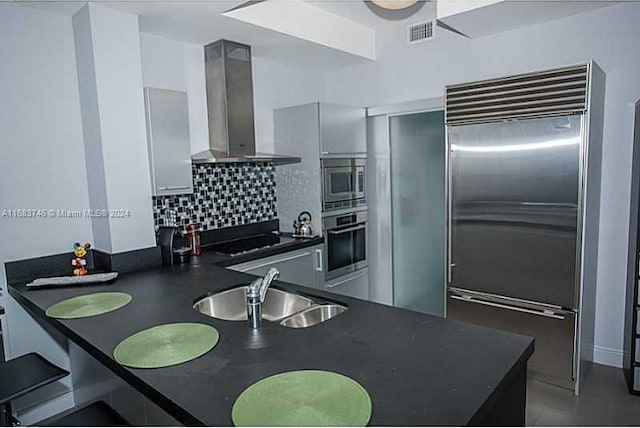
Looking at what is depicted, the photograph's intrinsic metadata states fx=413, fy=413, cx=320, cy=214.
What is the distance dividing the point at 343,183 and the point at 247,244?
40.4 inches

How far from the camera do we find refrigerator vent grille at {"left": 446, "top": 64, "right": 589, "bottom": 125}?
244 centimetres

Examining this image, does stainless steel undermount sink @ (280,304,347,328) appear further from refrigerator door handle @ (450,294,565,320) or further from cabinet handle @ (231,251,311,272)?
refrigerator door handle @ (450,294,565,320)

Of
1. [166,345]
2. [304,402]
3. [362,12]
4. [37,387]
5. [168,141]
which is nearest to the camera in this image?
[304,402]

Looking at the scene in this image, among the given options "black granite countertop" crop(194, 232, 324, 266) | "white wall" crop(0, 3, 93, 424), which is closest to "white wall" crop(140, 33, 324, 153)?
"white wall" crop(0, 3, 93, 424)

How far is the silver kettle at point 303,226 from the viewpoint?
3.54 metres

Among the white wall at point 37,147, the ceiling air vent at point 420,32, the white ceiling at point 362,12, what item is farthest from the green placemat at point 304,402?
the ceiling air vent at point 420,32

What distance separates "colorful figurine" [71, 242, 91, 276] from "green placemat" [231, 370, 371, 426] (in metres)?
1.81

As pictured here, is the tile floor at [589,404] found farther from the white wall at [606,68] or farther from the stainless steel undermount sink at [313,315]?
the stainless steel undermount sink at [313,315]

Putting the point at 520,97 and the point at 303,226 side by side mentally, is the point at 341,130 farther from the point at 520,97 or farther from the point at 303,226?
the point at 520,97

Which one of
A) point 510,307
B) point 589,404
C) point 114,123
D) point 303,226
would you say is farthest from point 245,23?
point 589,404

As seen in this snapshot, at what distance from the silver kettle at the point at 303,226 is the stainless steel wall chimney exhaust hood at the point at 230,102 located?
59cm

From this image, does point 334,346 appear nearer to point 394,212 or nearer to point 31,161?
point 31,161

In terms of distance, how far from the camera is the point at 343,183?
3725 mm

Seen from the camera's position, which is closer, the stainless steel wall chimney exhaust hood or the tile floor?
the tile floor
